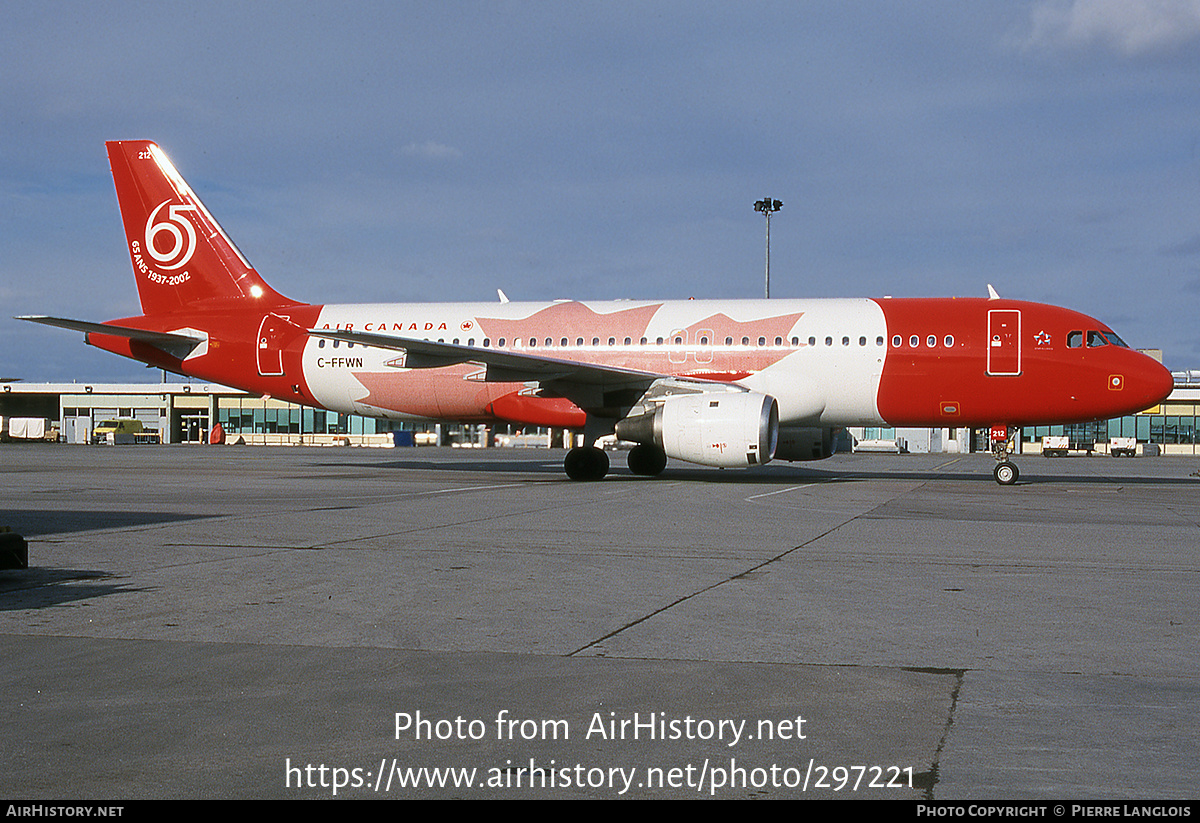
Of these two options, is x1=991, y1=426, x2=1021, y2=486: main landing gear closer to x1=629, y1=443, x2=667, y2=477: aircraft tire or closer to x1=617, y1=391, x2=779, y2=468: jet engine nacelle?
x1=617, y1=391, x2=779, y2=468: jet engine nacelle

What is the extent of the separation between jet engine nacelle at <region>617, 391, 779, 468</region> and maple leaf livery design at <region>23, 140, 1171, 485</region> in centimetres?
3

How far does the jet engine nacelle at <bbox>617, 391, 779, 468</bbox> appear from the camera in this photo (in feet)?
60.7

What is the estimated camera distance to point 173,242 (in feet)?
82.7

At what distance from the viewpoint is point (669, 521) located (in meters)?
12.8

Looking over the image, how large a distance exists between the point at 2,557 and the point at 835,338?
16371 millimetres

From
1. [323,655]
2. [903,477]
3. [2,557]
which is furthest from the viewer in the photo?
[903,477]

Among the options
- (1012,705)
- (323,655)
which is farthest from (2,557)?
(1012,705)

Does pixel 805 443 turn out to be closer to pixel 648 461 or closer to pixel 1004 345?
pixel 648 461

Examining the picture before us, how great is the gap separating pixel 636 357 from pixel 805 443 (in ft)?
13.6

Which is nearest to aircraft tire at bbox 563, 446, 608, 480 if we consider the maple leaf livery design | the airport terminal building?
the maple leaf livery design

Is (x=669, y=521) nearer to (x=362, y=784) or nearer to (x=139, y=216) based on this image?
(x=362, y=784)

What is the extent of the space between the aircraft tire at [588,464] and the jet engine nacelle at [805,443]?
153 inches

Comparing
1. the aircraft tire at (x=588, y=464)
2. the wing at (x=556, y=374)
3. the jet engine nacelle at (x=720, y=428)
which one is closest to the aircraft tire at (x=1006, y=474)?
the jet engine nacelle at (x=720, y=428)

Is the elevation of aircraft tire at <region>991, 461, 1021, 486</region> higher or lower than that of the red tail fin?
lower
